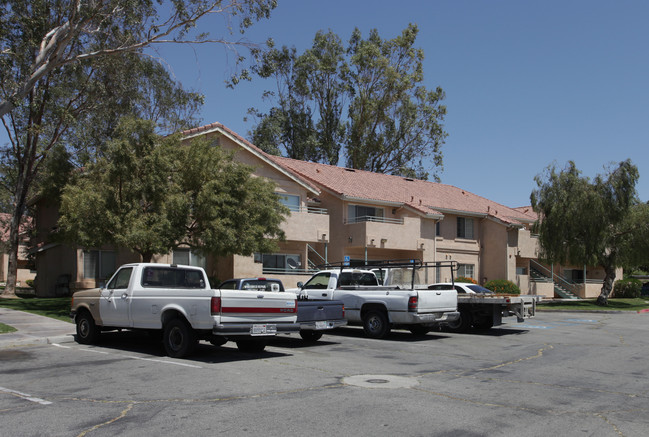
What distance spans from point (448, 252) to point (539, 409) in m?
32.2

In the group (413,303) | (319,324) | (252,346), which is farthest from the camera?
(413,303)

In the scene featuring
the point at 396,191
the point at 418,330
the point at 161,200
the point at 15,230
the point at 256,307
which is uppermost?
the point at 396,191

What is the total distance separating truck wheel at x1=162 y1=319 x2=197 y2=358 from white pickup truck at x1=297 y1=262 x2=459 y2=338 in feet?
18.1

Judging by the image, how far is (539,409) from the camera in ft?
26.3

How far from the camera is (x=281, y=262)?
3131 centimetres

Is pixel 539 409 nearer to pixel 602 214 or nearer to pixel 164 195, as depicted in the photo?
pixel 164 195

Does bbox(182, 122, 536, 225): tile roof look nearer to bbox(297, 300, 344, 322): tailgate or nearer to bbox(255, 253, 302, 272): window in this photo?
bbox(255, 253, 302, 272): window

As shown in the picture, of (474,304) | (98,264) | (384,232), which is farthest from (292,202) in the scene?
(474,304)

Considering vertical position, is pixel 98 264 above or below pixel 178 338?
above

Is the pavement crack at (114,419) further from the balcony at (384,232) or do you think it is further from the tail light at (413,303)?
the balcony at (384,232)

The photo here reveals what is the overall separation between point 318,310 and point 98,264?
1721 centimetres

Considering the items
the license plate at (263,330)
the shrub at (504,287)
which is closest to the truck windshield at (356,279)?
the license plate at (263,330)

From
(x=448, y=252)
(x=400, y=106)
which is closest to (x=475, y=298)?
(x=448, y=252)

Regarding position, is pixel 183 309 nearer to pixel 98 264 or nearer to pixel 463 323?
pixel 463 323
